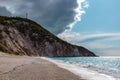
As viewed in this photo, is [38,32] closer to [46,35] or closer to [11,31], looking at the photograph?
[46,35]

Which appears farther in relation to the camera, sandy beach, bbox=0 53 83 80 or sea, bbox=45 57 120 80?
sea, bbox=45 57 120 80

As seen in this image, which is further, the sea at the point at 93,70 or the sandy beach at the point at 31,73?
the sea at the point at 93,70

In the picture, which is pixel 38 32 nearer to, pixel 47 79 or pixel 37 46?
pixel 37 46

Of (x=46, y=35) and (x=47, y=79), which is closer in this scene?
(x=47, y=79)

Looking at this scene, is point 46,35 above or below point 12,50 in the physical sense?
above

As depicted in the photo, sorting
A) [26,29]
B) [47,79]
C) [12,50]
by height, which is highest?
[26,29]

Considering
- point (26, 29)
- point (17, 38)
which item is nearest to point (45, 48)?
point (26, 29)

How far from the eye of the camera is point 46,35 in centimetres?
19788

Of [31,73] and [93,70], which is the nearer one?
[31,73]

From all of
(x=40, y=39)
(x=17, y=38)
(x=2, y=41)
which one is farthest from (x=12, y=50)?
(x=40, y=39)

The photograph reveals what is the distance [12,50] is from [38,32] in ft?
297

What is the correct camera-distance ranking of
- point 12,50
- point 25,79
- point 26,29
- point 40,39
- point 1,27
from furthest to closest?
point 40,39 < point 26,29 < point 1,27 < point 12,50 < point 25,79

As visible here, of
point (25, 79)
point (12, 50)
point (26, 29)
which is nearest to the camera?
point (25, 79)

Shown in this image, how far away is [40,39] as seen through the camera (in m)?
Result: 191
